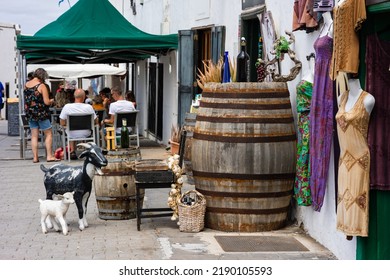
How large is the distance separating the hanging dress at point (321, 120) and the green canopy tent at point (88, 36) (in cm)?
798

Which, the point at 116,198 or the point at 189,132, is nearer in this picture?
the point at 116,198

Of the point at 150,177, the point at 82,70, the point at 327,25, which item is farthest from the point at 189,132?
the point at 82,70

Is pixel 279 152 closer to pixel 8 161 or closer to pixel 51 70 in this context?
pixel 8 161

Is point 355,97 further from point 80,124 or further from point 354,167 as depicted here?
point 80,124

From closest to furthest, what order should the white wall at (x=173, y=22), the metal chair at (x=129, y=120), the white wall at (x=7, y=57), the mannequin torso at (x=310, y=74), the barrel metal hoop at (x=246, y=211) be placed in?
1. the mannequin torso at (x=310, y=74)
2. the barrel metal hoop at (x=246, y=211)
3. the white wall at (x=173, y=22)
4. the metal chair at (x=129, y=120)
5. the white wall at (x=7, y=57)

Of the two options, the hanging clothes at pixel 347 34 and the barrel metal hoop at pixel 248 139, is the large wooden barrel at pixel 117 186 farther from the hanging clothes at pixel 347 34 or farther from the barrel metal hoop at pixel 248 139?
the hanging clothes at pixel 347 34

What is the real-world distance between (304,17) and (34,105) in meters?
7.27

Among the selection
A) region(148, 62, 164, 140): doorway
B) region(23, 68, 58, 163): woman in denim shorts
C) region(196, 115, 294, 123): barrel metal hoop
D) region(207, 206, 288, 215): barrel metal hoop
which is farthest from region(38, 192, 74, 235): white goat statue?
region(148, 62, 164, 140): doorway

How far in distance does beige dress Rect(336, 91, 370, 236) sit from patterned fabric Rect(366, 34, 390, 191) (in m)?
0.06

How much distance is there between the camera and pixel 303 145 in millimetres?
7734

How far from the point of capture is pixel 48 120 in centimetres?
1409

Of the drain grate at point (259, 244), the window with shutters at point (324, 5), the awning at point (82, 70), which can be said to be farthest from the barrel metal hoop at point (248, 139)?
the awning at point (82, 70)

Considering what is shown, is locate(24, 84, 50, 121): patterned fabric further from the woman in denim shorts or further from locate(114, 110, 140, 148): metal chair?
locate(114, 110, 140, 148): metal chair

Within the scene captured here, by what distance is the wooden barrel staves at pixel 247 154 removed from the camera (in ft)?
25.7
